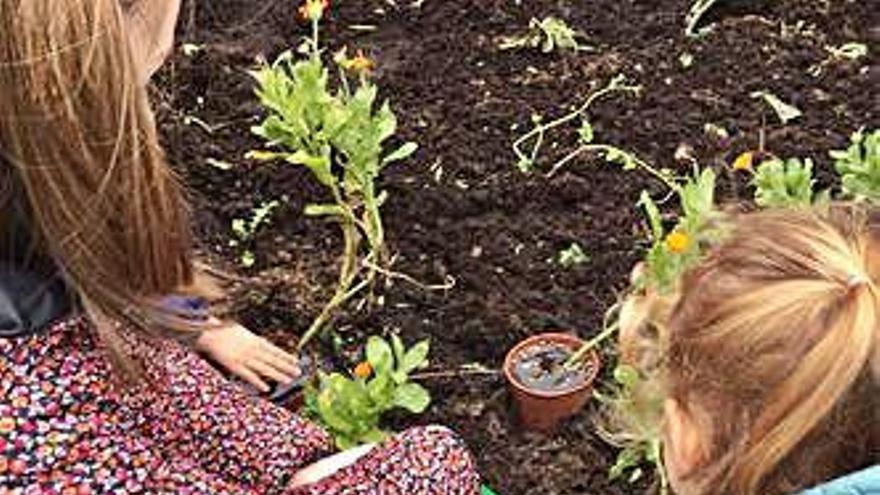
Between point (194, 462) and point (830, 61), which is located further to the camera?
point (830, 61)

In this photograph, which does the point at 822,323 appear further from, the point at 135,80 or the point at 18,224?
the point at 18,224

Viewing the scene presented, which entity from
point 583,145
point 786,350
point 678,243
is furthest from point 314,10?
point 786,350

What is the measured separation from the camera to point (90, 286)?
1791 millimetres

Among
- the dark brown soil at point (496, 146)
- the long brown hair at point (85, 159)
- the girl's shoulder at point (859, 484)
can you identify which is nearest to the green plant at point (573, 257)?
the dark brown soil at point (496, 146)

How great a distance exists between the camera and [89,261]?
1773 millimetres

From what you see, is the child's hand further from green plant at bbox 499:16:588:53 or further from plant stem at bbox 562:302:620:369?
green plant at bbox 499:16:588:53

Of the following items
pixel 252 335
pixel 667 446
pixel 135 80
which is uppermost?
pixel 135 80

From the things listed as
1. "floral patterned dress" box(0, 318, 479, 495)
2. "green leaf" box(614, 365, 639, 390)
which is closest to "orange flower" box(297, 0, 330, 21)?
"floral patterned dress" box(0, 318, 479, 495)

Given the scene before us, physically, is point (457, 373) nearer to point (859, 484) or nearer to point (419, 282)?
point (419, 282)

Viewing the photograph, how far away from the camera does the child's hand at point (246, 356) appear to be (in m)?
2.69

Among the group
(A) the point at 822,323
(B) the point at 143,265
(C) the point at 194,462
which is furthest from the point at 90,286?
(A) the point at 822,323

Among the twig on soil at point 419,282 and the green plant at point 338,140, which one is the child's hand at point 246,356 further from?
the twig on soil at point 419,282

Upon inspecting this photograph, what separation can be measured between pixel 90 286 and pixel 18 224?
105 millimetres

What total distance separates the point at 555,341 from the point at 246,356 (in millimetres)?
524
